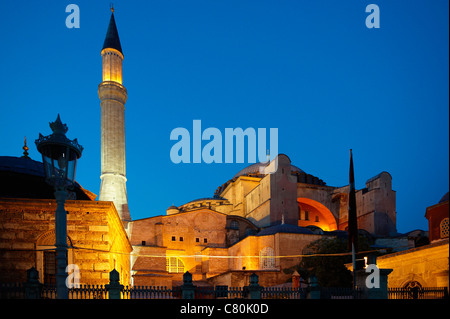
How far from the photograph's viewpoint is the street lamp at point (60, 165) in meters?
8.84

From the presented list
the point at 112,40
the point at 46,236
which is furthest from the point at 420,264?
the point at 112,40

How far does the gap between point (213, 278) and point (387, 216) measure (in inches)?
782

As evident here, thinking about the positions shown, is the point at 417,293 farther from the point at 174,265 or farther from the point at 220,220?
the point at 220,220

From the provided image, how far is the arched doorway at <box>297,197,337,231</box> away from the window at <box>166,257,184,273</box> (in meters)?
15.8

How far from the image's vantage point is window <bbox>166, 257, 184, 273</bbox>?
35.9 m

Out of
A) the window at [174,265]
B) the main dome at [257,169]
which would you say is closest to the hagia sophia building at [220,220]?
the window at [174,265]

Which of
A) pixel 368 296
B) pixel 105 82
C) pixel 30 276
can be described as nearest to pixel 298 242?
pixel 368 296

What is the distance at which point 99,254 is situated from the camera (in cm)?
1434

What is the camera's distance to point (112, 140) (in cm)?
3400

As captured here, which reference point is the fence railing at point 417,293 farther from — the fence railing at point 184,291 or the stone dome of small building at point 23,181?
the stone dome of small building at point 23,181

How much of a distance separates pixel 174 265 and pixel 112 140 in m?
12.3

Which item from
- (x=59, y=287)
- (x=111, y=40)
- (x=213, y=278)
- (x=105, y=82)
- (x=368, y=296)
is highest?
(x=111, y=40)

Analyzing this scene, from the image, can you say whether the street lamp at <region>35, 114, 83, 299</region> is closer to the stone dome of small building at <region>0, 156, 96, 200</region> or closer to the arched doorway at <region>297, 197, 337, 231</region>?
the stone dome of small building at <region>0, 156, 96, 200</region>
